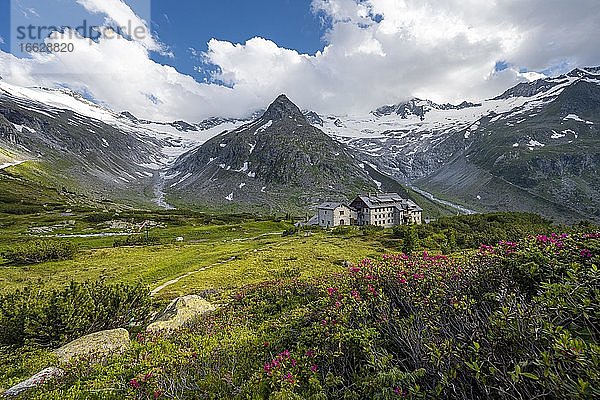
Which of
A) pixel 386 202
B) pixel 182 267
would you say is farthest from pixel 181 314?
pixel 386 202

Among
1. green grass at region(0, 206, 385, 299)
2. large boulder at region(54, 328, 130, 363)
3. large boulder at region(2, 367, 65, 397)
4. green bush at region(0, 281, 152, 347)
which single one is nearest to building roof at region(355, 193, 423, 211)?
green grass at region(0, 206, 385, 299)

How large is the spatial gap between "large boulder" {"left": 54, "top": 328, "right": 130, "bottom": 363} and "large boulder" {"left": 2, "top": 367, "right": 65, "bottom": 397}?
754 millimetres

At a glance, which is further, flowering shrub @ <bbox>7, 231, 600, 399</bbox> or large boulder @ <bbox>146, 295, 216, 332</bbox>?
large boulder @ <bbox>146, 295, 216, 332</bbox>

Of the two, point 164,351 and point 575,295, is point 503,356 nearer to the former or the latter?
point 575,295

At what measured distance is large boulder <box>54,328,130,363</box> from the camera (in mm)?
10073

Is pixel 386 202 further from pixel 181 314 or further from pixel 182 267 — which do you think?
pixel 181 314

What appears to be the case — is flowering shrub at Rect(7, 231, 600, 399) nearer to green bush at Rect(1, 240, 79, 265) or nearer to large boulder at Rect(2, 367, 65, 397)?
large boulder at Rect(2, 367, 65, 397)

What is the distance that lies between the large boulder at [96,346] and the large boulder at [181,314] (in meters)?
1.21

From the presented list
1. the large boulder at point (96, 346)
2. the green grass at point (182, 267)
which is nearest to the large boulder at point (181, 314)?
the large boulder at point (96, 346)

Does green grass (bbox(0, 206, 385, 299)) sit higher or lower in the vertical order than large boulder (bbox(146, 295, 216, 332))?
lower

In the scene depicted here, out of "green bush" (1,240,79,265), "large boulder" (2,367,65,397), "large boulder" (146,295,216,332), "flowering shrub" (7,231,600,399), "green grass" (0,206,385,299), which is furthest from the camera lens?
"green bush" (1,240,79,265)

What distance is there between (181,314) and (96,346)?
334 centimetres

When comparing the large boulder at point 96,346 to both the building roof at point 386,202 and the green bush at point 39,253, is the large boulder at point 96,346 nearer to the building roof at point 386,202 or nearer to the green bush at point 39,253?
the green bush at point 39,253

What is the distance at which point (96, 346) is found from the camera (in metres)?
10.6
